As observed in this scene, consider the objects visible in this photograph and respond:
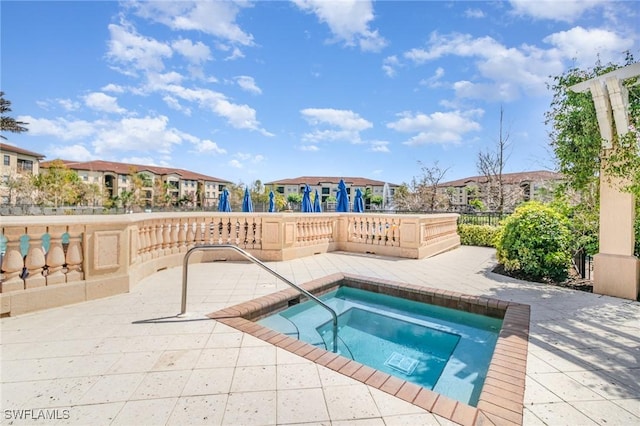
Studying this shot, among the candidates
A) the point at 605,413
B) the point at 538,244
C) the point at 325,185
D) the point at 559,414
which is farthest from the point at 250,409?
the point at 325,185

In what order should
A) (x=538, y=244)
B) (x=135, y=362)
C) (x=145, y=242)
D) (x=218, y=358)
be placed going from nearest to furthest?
(x=135, y=362) → (x=218, y=358) → (x=145, y=242) → (x=538, y=244)

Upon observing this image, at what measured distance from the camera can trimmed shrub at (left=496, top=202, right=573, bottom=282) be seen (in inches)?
247

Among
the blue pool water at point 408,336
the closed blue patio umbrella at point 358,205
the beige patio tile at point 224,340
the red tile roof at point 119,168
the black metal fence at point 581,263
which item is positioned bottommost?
the blue pool water at point 408,336

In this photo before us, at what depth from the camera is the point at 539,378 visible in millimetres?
2617

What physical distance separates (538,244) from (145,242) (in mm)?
8491

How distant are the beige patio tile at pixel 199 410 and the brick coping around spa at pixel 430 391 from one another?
A: 3.21 ft

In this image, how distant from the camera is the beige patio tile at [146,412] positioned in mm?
1988

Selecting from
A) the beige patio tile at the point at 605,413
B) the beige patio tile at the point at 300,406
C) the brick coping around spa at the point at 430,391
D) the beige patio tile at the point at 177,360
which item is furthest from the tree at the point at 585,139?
the beige patio tile at the point at 177,360

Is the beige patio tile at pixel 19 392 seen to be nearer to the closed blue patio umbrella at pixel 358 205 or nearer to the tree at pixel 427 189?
the closed blue patio umbrella at pixel 358 205

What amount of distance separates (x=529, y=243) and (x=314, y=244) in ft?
18.1

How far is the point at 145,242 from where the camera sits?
6.02 m

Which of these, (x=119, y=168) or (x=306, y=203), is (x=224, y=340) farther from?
(x=119, y=168)

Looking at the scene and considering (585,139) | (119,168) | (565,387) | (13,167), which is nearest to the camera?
(565,387)

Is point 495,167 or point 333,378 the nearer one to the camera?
point 333,378
